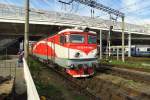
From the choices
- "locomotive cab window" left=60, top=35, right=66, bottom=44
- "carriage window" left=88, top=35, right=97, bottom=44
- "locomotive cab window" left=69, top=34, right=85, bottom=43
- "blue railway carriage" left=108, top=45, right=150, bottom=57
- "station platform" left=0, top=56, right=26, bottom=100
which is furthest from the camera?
"blue railway carriage" left=108, top=45, right=150, bottom=57

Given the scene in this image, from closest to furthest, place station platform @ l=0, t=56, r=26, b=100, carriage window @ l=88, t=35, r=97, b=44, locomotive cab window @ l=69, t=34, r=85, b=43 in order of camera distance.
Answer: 1. station platform @ l=0, t=56, r=26, b=100
2. locomotive cab window @ l=69, t=34, r=85, b=43
3. carriage window @ l=88, t=35, r=97, b=44

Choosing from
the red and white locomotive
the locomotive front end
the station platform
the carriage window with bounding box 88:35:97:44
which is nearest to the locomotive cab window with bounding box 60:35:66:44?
the red and white locomotive

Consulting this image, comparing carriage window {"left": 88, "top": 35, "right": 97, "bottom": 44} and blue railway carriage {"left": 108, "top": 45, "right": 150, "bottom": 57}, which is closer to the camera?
carriage window {"left": 88, "top": 35, "right": 97, "bottom": 44}

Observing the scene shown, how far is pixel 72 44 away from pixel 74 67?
139cm

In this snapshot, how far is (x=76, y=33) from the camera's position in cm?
1530

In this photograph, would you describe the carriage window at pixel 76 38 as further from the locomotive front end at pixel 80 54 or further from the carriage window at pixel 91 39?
the carriage window at pixel 91 39

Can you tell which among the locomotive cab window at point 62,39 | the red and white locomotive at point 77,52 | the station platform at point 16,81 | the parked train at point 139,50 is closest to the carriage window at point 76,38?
the red and white locomotive at point 77,52

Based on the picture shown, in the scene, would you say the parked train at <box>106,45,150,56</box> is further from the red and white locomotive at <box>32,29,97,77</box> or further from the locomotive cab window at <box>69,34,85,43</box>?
the locomotive cab window at <box>69,34,85,43</box>

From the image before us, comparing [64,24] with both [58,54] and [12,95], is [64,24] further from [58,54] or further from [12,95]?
[12,95]

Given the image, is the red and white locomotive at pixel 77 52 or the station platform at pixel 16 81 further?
the red and white locomotive at pixel 77 52

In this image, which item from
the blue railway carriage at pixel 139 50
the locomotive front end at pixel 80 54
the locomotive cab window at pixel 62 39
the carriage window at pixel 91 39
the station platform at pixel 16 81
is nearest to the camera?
the station platform at pixel 16 81

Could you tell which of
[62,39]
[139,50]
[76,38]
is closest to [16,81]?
[62,39]

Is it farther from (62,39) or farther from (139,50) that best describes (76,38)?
(139,50)

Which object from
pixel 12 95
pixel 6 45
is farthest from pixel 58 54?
pixel 6 45
